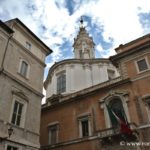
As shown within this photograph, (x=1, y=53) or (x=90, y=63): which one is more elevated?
(x=90, y=63)

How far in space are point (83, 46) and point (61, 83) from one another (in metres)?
10.8

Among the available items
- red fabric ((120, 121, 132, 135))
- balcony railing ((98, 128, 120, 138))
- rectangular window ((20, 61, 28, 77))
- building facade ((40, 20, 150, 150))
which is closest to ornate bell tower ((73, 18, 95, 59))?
building facade ((40, 20, 150, 150))

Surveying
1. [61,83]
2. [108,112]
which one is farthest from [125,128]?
[61,83]

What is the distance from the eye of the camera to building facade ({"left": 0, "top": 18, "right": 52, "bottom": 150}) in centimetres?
1418

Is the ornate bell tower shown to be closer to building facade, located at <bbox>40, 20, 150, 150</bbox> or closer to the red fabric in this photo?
building facade, located at <bbox>40, 20, 150, 150</bbox>

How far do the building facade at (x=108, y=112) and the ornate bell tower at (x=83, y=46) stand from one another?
1604 centimetres

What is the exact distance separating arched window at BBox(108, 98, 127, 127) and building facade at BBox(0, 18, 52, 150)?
6.34 metres

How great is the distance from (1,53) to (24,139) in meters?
6.73

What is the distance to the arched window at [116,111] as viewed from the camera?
17517mm

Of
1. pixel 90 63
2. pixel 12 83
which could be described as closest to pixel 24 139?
pixel 12 83

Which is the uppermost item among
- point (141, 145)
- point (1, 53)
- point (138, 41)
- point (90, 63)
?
point (90, 63)

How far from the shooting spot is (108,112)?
60.2 ft

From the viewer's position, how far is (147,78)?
17484mm

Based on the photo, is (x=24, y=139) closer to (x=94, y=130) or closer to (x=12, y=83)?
(x=12, y=83)
